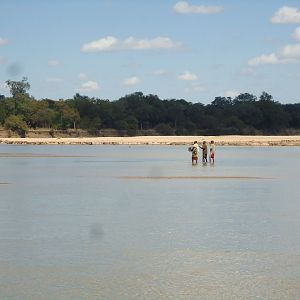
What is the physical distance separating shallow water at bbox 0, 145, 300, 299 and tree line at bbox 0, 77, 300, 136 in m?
99.3

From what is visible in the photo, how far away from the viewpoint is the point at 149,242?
1462 centimetres

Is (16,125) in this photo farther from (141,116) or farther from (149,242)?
(149,242)

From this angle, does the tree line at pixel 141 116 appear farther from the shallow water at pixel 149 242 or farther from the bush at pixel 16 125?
the shallow water at pixel 149 242

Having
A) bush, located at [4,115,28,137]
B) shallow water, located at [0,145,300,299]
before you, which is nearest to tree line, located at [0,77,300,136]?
bush, located at [4,115,28,137]

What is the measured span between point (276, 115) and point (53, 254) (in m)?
151

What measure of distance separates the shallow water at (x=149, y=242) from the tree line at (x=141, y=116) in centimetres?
9927

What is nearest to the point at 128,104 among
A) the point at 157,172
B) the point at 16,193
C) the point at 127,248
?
the point at 157,172

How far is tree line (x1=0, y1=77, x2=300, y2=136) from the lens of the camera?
127312 mm

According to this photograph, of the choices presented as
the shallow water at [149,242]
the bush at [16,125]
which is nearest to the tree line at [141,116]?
the bush at [16,125]

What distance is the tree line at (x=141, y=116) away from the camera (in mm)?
127312

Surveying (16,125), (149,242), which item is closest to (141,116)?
(16,125)

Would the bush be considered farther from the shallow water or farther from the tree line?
the shallow water

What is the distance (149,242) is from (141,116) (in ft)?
445

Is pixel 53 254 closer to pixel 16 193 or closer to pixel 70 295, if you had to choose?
pixel 70 295
